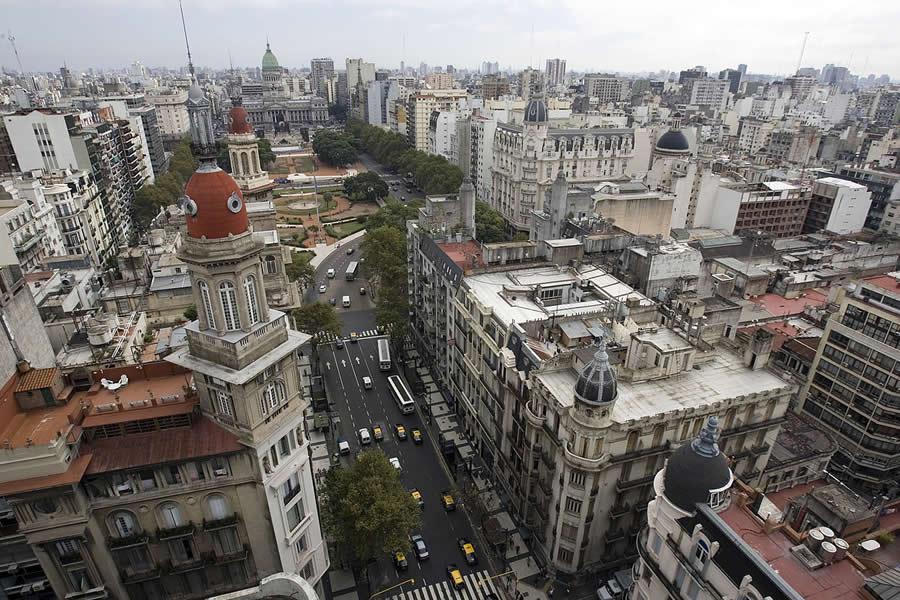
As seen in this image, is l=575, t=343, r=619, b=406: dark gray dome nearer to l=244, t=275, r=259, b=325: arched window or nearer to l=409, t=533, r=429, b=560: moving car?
l=409, t=533, r=429, b=560: moving car

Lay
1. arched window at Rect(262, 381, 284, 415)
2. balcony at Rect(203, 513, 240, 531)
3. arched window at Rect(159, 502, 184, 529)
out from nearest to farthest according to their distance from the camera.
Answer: arched window at Rect(159, 502, 184, 529) < arched window at Rect(262, 381, 284, 415) < balcony at Rect(203, 513, 240, 531)

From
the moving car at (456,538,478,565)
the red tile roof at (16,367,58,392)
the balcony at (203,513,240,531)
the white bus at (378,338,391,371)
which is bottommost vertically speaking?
the moving car at (456,538,478,565)

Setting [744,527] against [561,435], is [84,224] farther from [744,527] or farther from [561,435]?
[744,527]

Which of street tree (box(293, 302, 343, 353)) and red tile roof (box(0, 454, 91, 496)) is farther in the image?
street tree (box(293, 302, 343, 353))

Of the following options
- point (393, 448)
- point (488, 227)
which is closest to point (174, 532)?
point (393, 448)

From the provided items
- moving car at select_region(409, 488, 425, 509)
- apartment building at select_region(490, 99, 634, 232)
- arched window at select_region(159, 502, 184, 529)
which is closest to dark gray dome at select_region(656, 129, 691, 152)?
apartment building at select_region(490, 99, 634, 232)

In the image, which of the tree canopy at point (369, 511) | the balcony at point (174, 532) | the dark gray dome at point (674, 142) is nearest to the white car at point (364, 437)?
the tree canopy at point (369, 511)

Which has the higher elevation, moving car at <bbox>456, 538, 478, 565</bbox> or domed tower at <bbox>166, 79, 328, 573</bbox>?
domed tower at <bbox>166, 79, 328, 573</bbox>
